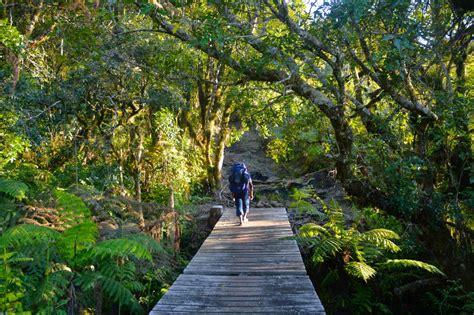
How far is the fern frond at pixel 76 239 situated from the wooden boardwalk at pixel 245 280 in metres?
1.06

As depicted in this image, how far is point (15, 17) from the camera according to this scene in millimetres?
11594

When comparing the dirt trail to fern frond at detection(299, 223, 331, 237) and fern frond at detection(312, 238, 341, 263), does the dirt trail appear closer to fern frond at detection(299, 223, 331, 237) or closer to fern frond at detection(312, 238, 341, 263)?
fern frond at detection(299, 223, 331, 237)

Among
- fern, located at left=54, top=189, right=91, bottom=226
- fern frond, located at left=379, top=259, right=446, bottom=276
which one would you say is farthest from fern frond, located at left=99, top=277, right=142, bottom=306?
fern frond, located at left=379, top=259, right=446, bottom=276

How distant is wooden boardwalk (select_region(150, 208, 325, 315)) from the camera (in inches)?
184

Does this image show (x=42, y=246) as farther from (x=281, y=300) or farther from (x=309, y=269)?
(x=309, y=269)

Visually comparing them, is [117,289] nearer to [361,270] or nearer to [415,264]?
[361,270]

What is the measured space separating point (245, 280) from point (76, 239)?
2384 millimetres

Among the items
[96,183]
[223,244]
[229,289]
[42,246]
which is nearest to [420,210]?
[223,244]

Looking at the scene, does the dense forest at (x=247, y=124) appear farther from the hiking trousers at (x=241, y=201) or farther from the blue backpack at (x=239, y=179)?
the hiking trousers at (x=241, y=201)

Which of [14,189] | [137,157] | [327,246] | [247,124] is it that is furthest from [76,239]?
[137,157]

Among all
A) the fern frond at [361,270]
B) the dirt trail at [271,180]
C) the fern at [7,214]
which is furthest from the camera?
the dirt trail at [271,180]

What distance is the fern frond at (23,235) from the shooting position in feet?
13.5

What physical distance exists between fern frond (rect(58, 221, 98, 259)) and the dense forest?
0.02m

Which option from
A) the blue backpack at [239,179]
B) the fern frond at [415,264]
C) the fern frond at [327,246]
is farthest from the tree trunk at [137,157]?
the fern frond at [415,264]
